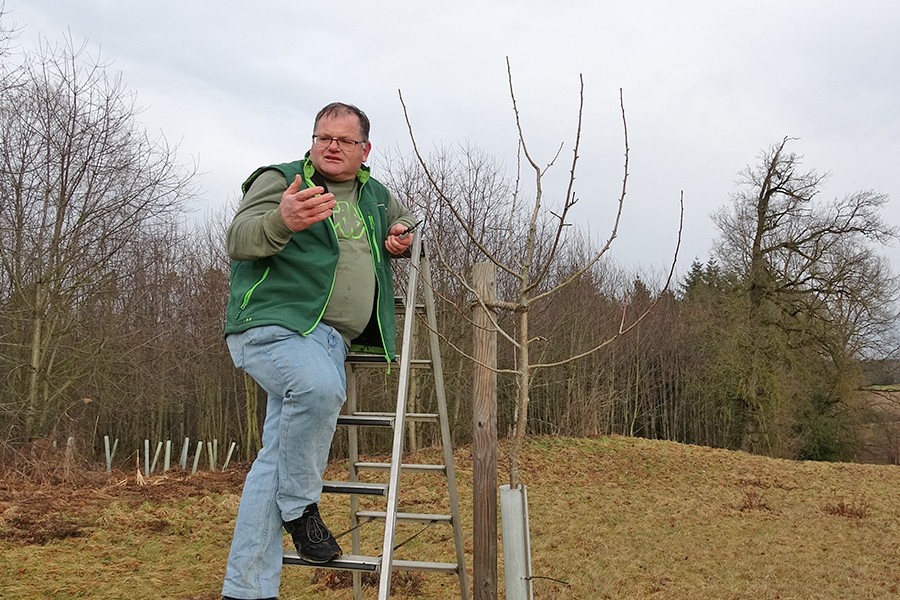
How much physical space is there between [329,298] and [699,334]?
1905 centimetres

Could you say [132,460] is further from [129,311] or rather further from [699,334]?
[699,334]

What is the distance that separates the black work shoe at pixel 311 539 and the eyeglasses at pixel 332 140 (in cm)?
129

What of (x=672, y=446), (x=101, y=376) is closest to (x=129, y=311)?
(x=101, y=376)

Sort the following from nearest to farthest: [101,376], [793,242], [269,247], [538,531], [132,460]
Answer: [269,247] → [538,531] → [101,376] → [132,460] → [793,242]

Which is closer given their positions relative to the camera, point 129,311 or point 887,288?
point 129,311

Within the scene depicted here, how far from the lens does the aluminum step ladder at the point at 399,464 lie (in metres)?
2.28

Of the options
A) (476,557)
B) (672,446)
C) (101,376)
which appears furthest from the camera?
(672,446)

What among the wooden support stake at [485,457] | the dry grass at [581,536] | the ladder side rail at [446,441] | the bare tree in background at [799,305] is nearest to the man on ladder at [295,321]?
the ladder side rail at [446,441]

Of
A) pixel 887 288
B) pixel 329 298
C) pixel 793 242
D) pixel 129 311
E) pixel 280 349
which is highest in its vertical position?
pixel 793 242

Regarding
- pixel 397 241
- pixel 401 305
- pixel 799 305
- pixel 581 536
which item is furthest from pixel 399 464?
pixel 799 305

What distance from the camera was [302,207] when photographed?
2.12 metres

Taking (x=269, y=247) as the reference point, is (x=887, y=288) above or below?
above

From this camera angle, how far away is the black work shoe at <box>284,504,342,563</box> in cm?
223

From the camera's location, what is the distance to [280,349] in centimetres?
225
